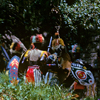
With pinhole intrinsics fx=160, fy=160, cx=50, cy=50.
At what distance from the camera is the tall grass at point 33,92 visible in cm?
351

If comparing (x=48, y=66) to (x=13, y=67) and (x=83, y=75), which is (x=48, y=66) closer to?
(x=83, y=75)

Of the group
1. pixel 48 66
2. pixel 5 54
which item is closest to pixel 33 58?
pixel 48 66

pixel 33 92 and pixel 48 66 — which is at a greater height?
pixel 48 66

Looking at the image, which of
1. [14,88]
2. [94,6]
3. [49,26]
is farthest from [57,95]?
[94,6]

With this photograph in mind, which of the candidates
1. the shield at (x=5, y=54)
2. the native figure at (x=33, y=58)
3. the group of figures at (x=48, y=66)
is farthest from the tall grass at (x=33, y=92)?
the shield at (x=5, y=54)

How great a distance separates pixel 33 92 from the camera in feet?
11.9

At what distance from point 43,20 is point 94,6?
4.56 feet

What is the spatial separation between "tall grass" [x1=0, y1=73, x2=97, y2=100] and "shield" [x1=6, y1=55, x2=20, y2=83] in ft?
1.49

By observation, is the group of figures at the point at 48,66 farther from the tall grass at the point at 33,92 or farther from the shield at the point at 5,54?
the tall grass at the point at 33,92

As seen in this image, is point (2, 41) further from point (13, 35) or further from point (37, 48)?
point (37, 48)

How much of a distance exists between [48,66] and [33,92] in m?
0.84

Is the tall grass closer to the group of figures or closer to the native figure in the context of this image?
the group of figures

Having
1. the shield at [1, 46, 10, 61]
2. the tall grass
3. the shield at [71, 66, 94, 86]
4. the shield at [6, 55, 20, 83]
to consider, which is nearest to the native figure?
the shield at [6, 55, 20, 83]

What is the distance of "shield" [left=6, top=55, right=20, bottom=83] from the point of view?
15.0ft
